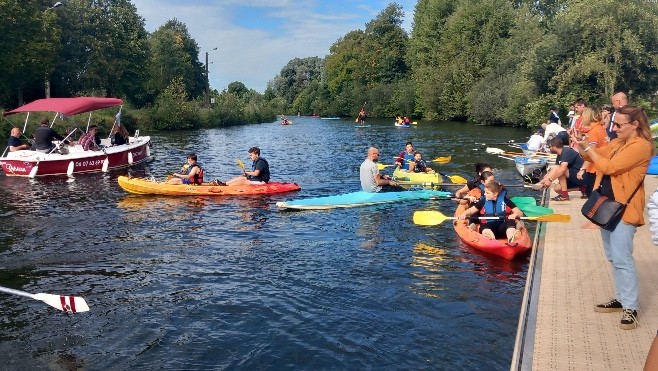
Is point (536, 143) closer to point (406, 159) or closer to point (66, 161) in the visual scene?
point (406, 159)

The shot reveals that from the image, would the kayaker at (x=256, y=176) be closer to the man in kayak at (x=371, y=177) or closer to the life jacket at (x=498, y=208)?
the man in kayak at (x=371, y=177)

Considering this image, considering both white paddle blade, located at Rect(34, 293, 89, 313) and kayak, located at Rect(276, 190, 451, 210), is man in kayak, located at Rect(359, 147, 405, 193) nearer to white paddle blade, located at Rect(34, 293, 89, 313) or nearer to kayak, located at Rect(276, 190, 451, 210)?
kayak, located at Rect(276, 190, 451, 210)

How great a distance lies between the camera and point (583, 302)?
6.63 m

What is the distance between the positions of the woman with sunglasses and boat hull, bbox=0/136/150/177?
18196 mm

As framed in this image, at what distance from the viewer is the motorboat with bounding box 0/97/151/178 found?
64.7ft

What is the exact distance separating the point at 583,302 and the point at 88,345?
5558 millimetres

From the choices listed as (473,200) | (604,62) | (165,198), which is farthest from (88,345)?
(604,62)

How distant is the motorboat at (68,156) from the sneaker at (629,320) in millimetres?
18426

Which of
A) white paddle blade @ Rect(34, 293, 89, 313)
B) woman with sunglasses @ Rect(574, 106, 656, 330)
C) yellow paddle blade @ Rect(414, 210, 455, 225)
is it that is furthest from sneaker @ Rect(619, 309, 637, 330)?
yellow paddle blade @ Rect(414, 210, 455, 225)

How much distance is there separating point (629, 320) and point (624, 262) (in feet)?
1.89

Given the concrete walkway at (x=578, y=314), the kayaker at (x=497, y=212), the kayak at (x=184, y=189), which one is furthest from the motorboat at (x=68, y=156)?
the concrete walkway at (x=578, y=314)

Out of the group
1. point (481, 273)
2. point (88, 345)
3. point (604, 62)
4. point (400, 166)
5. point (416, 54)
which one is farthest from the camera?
point (416, 54)

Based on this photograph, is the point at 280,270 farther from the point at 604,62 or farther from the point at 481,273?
the point at 604,62

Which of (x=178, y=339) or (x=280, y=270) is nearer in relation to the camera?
(x=178, y=339)
